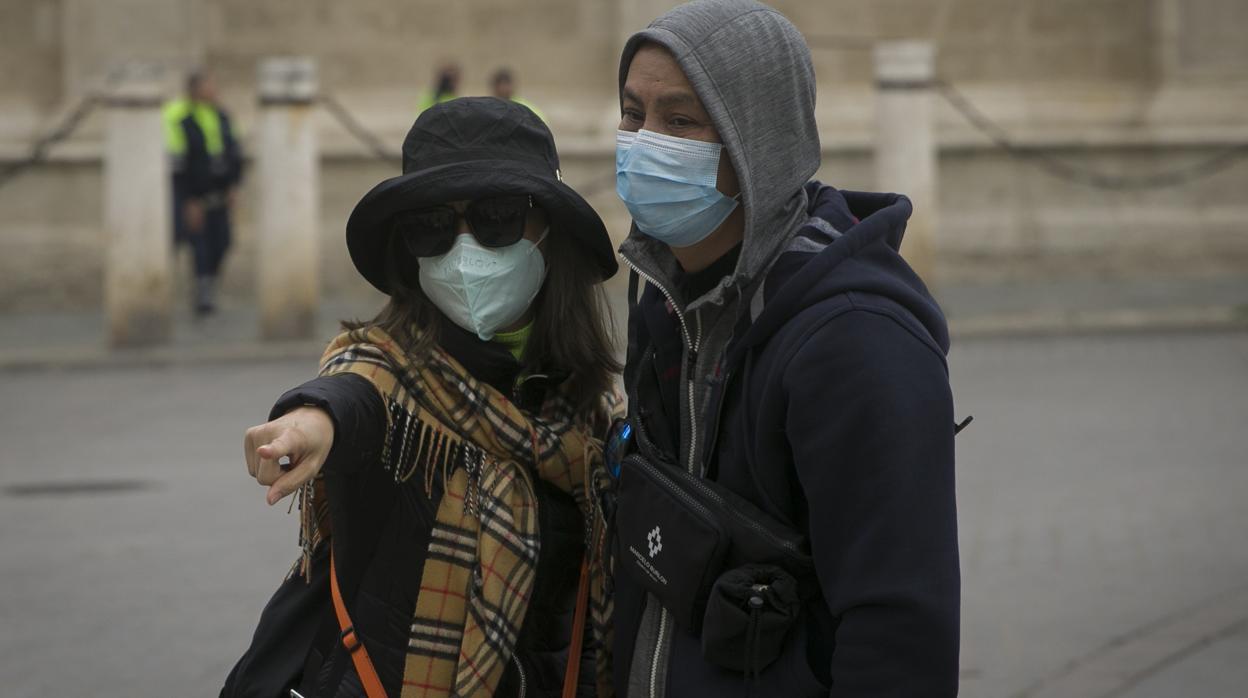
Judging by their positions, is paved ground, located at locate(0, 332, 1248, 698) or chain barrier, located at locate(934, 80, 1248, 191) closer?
paved ground, located at locate(0, 332, 1248, 698)

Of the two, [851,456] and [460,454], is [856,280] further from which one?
[460,454]

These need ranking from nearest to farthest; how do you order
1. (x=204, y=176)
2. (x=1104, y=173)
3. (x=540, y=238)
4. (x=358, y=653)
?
(x=358, y=653) < (x=540, y=238) < (x=204, y=176) < (x=1104, y=173)

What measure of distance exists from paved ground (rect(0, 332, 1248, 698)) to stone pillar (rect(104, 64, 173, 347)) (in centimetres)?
107

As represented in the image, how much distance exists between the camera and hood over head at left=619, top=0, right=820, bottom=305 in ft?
7.55

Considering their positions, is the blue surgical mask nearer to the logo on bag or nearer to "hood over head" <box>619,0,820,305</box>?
"hood over head" <box>619,0,820,305</box>

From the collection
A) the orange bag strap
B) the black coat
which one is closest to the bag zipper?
the black coat

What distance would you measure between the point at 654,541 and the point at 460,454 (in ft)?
1.54

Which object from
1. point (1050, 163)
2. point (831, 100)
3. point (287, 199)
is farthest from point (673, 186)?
point (831, 100)

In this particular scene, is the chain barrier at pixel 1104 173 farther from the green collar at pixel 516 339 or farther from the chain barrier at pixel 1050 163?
the green collar at pixel 516 339

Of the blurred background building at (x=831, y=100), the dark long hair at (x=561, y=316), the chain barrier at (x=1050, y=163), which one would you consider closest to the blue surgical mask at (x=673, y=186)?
the dark long hair at (x=561, y=316)

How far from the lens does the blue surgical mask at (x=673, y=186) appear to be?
2387 mm

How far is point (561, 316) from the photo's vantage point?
9.62 feet

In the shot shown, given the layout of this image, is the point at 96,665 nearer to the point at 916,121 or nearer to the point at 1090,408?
the point at 1090,408

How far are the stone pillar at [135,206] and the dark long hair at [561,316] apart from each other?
928cm
